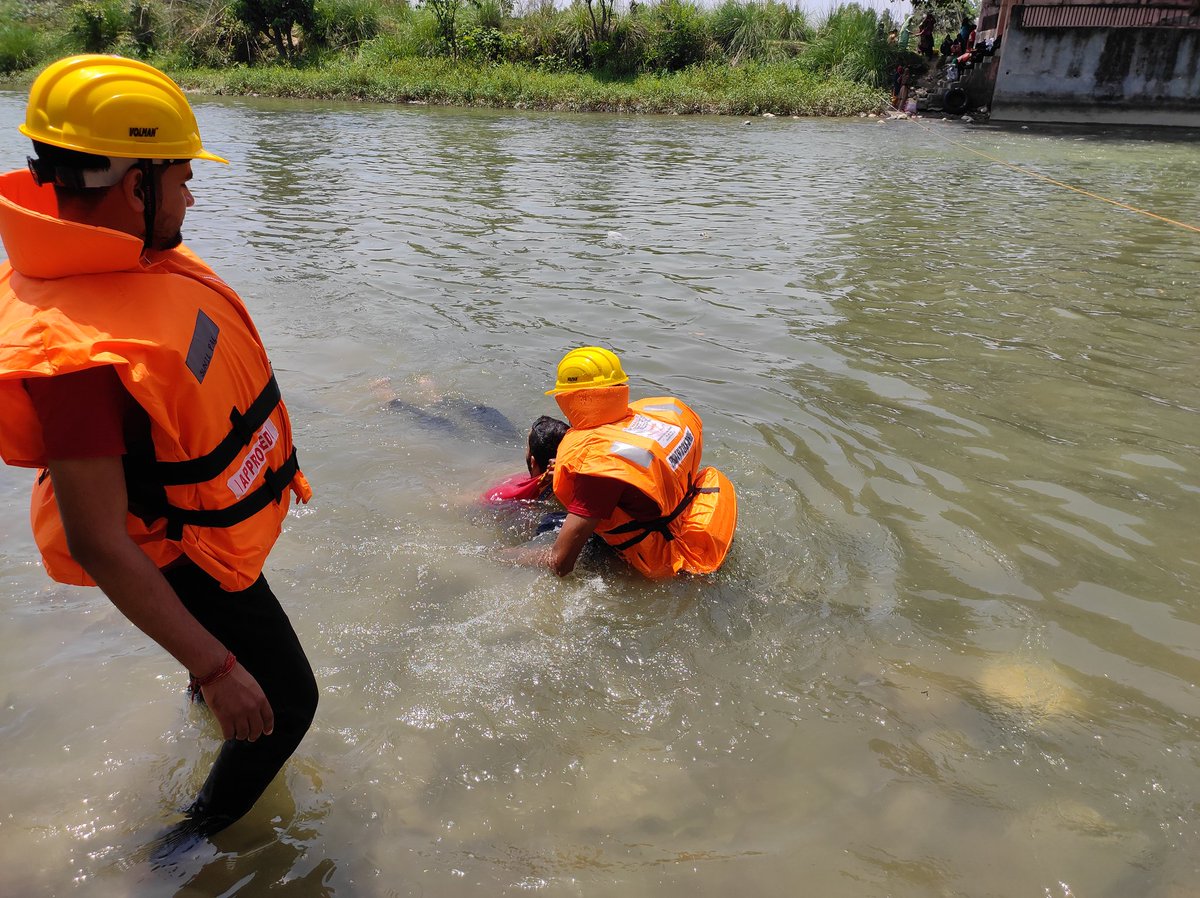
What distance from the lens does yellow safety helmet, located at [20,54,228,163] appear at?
1.63m

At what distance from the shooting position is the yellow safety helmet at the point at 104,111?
1.63 meters

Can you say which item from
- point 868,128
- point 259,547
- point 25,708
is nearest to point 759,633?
point 259,547

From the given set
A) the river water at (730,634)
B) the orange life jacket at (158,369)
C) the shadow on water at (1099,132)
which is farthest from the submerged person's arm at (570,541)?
the shadow on water at (1099,132)

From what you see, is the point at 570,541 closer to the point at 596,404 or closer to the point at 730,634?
the point at 596,404

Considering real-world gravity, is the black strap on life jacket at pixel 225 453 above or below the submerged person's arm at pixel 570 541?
above

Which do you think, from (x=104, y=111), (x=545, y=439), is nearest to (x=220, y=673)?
(x=104, y=111)

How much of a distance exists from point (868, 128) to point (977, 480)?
71.7 feet

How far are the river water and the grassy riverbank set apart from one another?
2159cm

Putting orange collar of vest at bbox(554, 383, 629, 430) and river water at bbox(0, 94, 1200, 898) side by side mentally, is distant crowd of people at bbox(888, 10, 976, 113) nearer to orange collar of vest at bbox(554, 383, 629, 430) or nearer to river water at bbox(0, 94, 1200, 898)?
river water at bbox(0, 94, 1200, 898)

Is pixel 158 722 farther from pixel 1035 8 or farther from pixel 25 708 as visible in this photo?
pixel 1035 8

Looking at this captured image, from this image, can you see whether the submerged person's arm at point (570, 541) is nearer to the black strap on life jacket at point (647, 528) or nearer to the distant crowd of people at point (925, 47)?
the black strap on life jacket at point (647, 528)

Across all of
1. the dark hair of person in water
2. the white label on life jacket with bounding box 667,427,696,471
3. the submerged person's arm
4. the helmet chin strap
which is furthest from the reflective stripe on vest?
the helmet chin strap

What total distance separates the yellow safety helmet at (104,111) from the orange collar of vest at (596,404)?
2.03m

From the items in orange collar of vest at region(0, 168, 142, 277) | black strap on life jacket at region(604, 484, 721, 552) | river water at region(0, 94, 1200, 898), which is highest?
orange collar of vest at region(0, 168, 142, 277)
